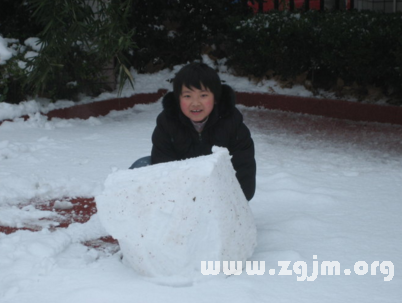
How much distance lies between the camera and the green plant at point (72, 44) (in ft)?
19.1

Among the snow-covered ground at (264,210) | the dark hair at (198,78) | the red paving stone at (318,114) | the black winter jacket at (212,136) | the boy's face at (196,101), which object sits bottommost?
the snow-covered ground at (264,210)

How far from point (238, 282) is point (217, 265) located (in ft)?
0.37

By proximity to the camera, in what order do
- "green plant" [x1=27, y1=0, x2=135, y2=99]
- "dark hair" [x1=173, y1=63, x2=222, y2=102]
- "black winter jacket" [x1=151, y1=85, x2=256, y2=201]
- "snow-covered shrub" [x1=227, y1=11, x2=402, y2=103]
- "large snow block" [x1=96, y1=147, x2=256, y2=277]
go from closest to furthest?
1. "large snow block" [x1=96, y1=147, x2=256, y2=277]
2. "dark hair" [x1=173, y1=63, x2=222, y2=102]
3. "black winter jacket" [x1=151, y1=85, x2=256, y2=201]
4. "green plant" [x1=27, y1=0, x2=135, y2=99]
5. "snow-covered shrub" [x1=227, y1=11, x2=402, y2=103]

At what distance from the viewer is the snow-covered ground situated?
251 centimetres

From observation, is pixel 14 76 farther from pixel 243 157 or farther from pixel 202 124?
pixel 243 157

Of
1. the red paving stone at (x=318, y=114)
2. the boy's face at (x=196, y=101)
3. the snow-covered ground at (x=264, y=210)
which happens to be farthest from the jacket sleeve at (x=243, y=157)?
the red paving stone at (x=318, y=114)

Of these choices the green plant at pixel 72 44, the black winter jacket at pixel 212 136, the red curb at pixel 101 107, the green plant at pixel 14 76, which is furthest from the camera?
the red curb at pixel 101 107

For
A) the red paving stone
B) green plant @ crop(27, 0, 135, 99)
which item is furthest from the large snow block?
green plant @ crop(27, 0, 135, 99)

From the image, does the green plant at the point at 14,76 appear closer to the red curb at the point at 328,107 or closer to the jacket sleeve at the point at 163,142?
the red curb at the point at 328,107

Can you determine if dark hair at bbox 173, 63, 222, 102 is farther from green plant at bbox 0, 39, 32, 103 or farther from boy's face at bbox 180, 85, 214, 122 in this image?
green plant at bbox 0, 39, 32, 103

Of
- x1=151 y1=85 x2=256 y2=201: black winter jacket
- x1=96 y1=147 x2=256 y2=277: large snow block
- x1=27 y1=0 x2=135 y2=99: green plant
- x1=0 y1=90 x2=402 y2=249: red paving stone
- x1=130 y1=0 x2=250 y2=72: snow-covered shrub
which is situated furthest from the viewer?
x1=130 y1=0 x2=250 y2=72: snow-covered shrub

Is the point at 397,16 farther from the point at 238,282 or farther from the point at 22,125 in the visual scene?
the point at 238,282

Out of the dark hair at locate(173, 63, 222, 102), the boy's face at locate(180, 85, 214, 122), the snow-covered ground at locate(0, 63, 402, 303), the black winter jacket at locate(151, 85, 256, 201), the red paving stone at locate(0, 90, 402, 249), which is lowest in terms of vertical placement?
the snow-covered ground at locate(0, 63, 402, 303)

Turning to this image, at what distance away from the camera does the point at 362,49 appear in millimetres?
6129
